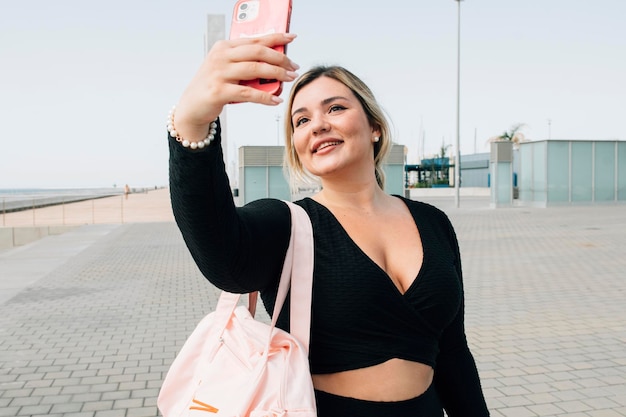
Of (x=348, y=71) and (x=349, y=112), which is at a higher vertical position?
(x=348, y=71)

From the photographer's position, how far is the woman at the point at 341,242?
116 cm

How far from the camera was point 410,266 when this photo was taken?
1707 millimetres

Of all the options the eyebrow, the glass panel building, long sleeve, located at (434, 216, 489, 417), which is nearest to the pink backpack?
the eyebrow

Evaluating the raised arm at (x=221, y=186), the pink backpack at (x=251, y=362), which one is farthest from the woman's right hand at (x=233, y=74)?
the pink backpack at (x=251, y=362)

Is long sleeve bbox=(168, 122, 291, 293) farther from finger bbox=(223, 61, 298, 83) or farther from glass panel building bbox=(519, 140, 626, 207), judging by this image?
glass panel building bbox=(519, 140, 626, 207)

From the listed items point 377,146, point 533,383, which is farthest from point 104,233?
point 377,146

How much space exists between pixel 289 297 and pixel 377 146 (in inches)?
29.7

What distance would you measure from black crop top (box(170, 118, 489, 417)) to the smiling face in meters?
0.13

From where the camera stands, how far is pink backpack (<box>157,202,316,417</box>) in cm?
136

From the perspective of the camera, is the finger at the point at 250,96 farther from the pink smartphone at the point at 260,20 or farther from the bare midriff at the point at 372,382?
the bare midriff at the point at 372,382

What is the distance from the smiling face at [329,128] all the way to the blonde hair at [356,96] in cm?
2

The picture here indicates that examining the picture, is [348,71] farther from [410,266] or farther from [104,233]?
[104,233]

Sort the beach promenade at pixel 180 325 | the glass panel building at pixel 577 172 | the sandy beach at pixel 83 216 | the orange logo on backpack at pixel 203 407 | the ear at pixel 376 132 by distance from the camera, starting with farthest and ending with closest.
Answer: the glass panel building at pixel 577 172
the sandy beach at pixel 83 216
the beach promenade at pixel 180 325
the ear at pixel 376 132
the orange logo on backpack at pixel 203 407

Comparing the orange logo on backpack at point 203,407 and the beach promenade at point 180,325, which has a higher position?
the orange logo on backpack at point 203,407
